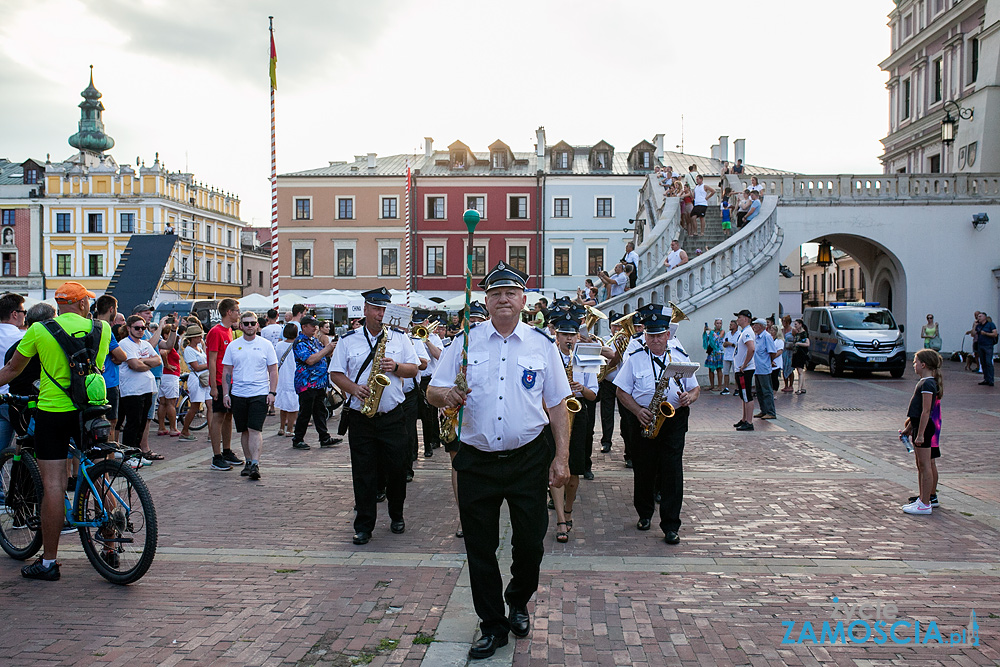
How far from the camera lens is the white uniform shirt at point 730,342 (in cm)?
1861

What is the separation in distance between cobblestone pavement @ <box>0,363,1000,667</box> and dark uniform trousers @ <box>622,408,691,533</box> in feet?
0.81

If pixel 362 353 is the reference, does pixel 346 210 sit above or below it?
above

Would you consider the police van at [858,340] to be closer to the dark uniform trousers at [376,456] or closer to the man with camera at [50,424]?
the dark uniform trousers at [376,456]

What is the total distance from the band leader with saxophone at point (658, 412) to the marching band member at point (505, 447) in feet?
7.60

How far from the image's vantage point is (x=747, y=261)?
71.4ft

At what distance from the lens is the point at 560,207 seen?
178 ft

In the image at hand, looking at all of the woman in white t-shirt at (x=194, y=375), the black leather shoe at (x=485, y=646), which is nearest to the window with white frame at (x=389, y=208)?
the woman in white t-shirt at (x=194, y=375)

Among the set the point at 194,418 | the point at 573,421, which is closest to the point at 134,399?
the point at 194,418

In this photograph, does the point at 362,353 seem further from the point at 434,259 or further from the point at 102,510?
the point at 434,259

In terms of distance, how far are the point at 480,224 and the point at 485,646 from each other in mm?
50465

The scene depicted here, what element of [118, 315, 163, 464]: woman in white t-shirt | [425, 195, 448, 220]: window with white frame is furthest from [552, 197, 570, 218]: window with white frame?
[118, 315, 163, 464]: woman in white t-shirt

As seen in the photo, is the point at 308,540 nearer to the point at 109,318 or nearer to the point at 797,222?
the point at 109,318

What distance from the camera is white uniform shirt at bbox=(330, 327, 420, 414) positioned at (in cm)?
713

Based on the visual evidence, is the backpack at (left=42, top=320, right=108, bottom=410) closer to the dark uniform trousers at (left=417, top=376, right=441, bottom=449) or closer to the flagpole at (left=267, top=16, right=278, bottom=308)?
the dark uniform trousers at (left=417, top=376, right=441, bottom=449)
